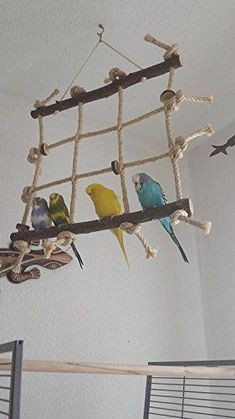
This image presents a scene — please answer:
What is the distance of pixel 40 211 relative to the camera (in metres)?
1.04

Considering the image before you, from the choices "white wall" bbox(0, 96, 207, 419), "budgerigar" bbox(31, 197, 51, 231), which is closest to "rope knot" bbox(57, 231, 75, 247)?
"budgerigar" bbox(31, 197, 51, 231)

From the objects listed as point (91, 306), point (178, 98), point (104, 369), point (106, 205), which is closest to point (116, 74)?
point (178, 98)

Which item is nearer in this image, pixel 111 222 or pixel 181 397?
pixel 111 222

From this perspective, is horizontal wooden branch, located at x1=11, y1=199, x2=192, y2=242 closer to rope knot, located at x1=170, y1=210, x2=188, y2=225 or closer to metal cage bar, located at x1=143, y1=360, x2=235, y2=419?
rope knot, located at x1=170, y1=210, x2=188, y2=225

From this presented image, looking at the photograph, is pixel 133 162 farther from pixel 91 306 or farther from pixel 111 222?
pixel 91 306

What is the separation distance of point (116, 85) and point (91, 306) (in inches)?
29.5

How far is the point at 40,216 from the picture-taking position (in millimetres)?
1035

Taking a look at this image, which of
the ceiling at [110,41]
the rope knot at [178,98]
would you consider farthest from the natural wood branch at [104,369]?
the ceiling at [110,41]

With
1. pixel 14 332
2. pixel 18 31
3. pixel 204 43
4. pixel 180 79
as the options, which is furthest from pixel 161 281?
pixel 18 31

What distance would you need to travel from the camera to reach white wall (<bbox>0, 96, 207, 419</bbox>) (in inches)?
51.1

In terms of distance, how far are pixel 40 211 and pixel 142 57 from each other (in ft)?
2.20

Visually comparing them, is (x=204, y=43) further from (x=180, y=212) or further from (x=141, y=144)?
(x=180, y=212)

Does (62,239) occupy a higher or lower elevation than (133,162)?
lower

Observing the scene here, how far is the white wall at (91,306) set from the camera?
51.1 inches
